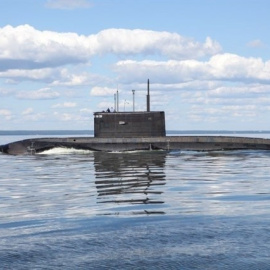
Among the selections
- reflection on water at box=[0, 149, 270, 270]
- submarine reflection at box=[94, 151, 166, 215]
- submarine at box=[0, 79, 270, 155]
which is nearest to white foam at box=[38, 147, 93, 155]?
submarine at box=[0, 79, 270, 155]

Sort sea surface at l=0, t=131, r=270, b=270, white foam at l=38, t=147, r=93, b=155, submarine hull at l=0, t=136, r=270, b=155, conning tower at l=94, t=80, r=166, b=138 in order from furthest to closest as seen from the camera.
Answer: conning tower at l=94, t=80, r=166, b=138 → white foam at l=38, t=147, r=93, b=155 → submarine hull at l=0, t=136, r=270, b=155 → sea surface at l=0, t=131, r=270, b=270

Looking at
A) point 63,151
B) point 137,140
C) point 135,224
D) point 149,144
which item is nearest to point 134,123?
point 137,140

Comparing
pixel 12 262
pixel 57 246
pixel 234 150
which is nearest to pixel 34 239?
pixel 57 246

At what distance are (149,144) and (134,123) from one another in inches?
150

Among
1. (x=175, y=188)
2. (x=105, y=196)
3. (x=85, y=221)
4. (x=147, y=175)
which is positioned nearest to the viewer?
(x=85, y=221)

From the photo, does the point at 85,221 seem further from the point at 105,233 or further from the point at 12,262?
the point at 12,262

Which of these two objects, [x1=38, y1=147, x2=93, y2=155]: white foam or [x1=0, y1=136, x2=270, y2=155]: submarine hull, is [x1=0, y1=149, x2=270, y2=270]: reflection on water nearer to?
[x1=0, y1=136, x2=270, y2=155]: submarine hull

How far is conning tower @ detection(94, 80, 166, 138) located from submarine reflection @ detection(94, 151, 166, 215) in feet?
96.9

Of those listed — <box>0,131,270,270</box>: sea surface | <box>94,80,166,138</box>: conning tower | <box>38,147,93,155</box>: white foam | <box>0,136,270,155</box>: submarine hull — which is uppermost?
<box>94,80,166,138</box>: conning tower

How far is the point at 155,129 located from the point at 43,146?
574 inches

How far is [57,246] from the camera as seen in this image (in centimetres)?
1507

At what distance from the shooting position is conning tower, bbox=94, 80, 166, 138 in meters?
73.1

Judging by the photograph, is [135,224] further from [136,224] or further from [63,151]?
[63,151]

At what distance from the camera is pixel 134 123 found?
242 feet
